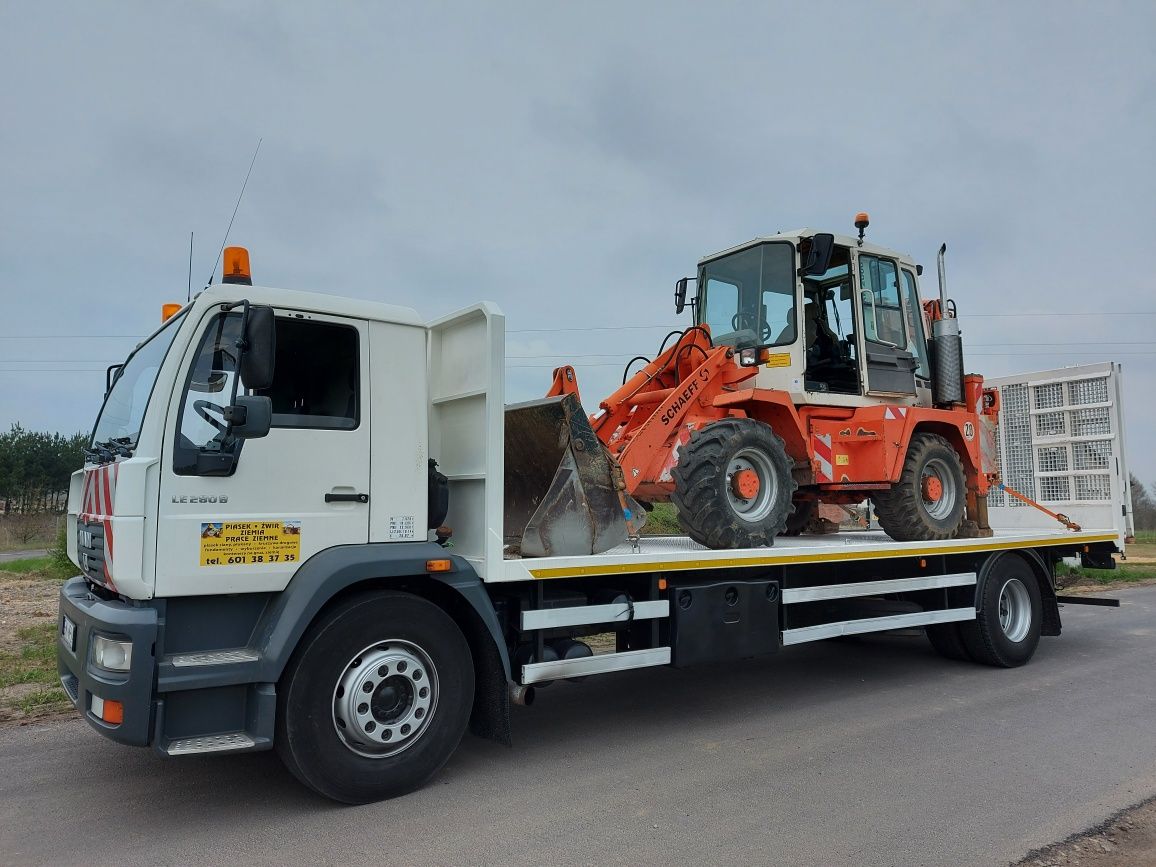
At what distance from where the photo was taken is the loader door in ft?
26.3

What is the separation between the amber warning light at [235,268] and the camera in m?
4.31

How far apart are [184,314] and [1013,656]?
755cm

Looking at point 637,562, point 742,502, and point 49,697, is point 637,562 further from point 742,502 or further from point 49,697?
point 49,697

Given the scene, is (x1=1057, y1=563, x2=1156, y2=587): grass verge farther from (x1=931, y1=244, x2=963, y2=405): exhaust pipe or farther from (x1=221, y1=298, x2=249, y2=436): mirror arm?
(x1=221, y1=298, x2=249, y2=436): mirror arm

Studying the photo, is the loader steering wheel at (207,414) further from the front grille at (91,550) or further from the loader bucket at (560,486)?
the loader bucket at (560,486)

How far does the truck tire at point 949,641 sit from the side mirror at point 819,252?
3.51 metres

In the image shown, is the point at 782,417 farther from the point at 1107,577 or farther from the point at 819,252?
the point at 1107,577

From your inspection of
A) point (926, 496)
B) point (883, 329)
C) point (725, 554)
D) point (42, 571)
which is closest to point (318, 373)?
point (725, 554)

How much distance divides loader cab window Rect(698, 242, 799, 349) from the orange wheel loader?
0.01 m

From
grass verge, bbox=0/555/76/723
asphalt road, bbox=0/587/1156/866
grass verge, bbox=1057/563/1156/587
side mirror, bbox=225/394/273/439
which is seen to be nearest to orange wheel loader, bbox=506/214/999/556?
asphalt road, bbox=0/587/1156/866

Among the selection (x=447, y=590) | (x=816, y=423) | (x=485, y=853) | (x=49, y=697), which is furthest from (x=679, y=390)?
(x=49, y=697)

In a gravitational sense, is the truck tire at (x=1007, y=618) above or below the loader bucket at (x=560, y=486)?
below

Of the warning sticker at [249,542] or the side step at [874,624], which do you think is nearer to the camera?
the warning sticker at [249,542]

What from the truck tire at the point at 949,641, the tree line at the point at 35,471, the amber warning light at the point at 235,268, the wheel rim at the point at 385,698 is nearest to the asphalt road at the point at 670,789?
the wheel rim at the point at 385,698
